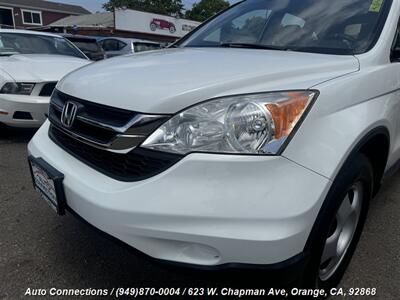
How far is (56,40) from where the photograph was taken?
6.41 m

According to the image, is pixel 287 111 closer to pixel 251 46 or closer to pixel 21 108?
pixel 251 46

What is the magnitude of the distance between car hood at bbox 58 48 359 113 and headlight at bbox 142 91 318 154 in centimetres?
5

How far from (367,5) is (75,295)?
2374mm

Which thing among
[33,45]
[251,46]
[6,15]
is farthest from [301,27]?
[6,15]

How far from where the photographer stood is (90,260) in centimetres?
234

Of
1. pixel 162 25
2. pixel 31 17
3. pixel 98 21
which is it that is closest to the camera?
pixel 162 25

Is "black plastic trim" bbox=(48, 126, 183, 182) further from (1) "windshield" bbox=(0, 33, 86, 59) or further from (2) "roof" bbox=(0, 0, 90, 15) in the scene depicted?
(2) "roof" bbox=(0, 0, 90, 15)

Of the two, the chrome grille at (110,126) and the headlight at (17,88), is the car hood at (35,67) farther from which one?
the chrome grille at (110,126)

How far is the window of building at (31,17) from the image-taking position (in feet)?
135

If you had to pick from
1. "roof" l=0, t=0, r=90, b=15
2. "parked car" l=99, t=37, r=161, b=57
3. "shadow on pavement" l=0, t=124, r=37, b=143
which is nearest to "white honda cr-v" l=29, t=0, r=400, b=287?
"shadow on pavement" l=0, t=124, r=37, b=143

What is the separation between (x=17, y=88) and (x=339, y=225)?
393cm

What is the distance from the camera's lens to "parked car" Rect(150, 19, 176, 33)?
1076 inches

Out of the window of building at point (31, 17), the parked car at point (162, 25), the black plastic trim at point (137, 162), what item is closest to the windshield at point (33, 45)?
the black plastic trim at point (137, 162)

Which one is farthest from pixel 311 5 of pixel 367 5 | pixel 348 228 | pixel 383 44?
pixel 348 228
